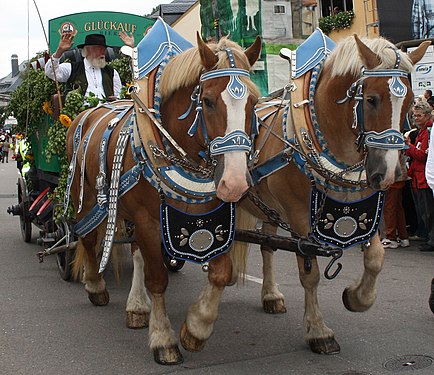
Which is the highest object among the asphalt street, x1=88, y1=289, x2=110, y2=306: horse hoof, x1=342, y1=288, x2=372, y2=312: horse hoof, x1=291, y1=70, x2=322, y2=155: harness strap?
x1=291, y1=70, x2=322, y2=155: harness strap

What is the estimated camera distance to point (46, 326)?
5.23 m

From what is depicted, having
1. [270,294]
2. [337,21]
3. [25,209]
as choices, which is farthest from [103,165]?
[337,21]

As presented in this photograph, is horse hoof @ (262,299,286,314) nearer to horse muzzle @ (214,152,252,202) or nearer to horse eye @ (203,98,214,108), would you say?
horse muzzle @ (214,152,252,202)

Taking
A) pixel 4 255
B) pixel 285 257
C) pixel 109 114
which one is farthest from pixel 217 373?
pixel 4 255

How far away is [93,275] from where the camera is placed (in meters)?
5.71

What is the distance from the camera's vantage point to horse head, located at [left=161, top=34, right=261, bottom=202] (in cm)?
348

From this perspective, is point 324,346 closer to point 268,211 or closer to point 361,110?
point 268,211

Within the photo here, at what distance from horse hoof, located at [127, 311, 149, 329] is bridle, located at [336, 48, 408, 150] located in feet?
7.52

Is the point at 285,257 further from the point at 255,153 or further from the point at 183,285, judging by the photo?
the point at 255,153

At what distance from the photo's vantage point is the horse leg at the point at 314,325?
432cm

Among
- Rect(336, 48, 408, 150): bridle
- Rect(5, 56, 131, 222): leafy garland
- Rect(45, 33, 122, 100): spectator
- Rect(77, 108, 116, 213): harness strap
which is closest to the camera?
Rect(336, 48, 408, 150): bridle

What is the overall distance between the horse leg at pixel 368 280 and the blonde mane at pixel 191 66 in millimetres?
1416

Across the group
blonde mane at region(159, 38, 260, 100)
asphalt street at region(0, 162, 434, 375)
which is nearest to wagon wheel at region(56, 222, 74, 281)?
asphalt street at region(0, 162, 434, 375)

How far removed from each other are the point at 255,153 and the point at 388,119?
1095mm
